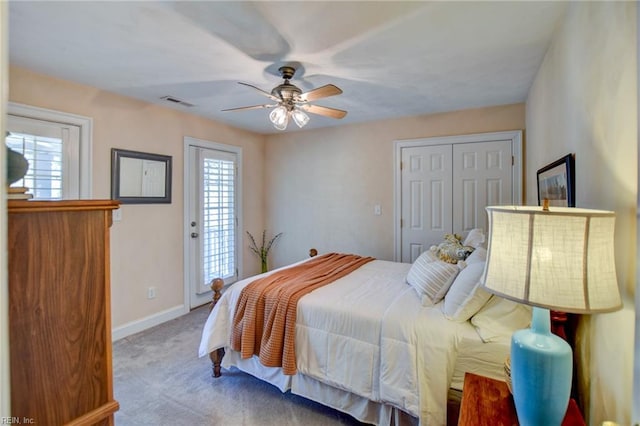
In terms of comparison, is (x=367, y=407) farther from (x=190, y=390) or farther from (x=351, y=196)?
(x=351, y=196)

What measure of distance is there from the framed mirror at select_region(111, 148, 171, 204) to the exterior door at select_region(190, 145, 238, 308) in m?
0.35

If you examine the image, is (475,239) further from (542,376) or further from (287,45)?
(287,45)

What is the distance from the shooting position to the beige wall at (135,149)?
2.64 metres

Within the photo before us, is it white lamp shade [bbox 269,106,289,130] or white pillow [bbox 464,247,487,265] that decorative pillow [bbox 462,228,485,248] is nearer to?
white pillow [bbox 464,247,487,265]

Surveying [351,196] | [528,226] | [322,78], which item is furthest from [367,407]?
[351,196]

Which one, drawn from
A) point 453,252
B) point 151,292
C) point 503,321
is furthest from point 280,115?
point 151,292

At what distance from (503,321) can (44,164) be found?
3.48 m

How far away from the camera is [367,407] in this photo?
6.18ft

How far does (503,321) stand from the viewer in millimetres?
1621

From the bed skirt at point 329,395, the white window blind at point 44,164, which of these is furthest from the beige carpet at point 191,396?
the white window blind at point 44,164

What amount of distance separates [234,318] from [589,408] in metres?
1.95

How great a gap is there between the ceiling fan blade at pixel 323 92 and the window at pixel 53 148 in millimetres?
2056

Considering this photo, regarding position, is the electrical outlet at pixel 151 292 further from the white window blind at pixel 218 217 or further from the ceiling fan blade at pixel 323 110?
the ceiling fan blade at pixel 323 110

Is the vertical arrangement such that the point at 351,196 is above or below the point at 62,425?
above
